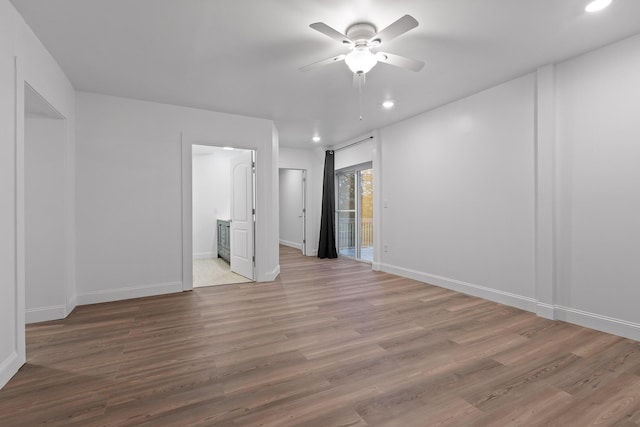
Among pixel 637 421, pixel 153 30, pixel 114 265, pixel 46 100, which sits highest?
pixel 153 30

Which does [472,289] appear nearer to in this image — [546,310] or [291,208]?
[546,310]

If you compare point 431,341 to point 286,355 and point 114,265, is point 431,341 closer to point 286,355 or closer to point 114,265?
point 286,355

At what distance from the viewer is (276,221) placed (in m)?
5.06

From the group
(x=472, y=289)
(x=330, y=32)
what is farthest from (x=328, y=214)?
(x=330, y=32)

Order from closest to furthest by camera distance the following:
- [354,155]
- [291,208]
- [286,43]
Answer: [286,43], [354,155], [291,208]

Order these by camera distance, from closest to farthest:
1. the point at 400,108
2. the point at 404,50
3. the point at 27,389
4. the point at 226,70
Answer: the point at 27,389 < the point at 404,50 < the point at 226,70 < the point at 400,108

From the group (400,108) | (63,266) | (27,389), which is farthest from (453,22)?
(63,266)

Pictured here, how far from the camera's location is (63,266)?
10.6 ft

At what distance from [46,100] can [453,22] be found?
11.6 feet

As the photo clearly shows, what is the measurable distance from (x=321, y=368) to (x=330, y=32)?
92.6 inches

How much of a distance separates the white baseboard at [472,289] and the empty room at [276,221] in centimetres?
3

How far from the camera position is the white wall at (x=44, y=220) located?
3074 mm

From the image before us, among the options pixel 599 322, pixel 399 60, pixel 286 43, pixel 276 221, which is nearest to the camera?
pixel 399 60

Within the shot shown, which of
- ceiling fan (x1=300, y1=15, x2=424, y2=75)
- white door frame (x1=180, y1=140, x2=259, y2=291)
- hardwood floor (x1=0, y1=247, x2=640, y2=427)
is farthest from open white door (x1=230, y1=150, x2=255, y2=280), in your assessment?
ceiling fan (x1=300, y1=15, x2=424, y2=75)
